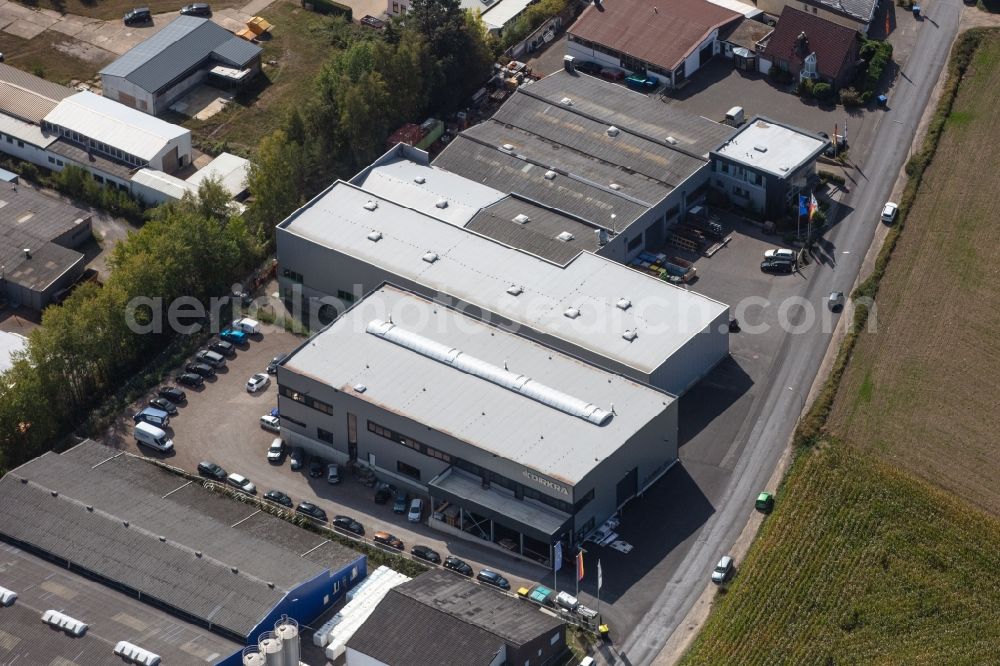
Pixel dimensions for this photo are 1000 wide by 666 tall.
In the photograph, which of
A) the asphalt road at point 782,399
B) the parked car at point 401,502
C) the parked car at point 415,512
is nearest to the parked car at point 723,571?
the asphalt road at point 782,399

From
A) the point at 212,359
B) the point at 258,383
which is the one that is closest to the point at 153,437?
the point at 258,383

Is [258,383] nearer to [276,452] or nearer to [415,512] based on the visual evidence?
[276,452]

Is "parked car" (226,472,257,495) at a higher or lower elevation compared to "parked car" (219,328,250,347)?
lower

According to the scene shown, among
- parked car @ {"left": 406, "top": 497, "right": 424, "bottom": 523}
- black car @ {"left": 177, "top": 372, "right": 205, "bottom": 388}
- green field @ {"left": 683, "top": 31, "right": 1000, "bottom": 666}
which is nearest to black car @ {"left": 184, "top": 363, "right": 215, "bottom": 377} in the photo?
black car @ {"left": 177, "top": 372, "right": 205, "bottom": 388}

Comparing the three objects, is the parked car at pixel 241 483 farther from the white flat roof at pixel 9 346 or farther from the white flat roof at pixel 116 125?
the white flat roof at pixel 116 125

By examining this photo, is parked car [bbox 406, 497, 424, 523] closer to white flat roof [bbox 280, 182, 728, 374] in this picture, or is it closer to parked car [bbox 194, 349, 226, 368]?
white flat roof [bbox 280, 182, 728, 374]

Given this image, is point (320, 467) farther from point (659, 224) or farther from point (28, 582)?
point (659, 224)
